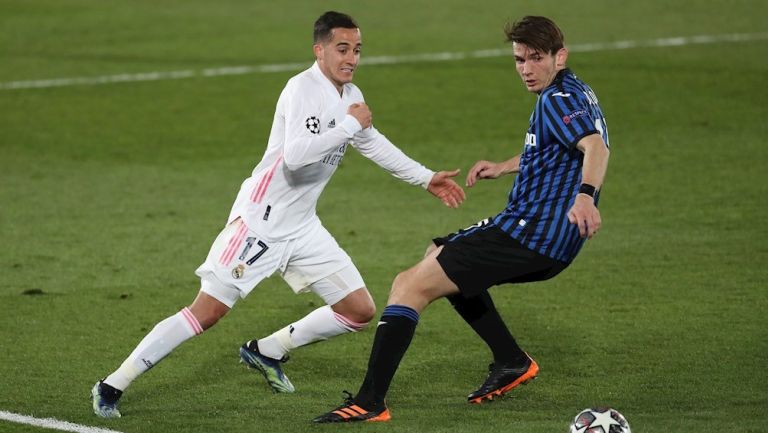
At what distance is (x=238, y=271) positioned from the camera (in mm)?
6918

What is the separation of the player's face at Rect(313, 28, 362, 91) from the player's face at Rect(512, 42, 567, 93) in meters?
0.91

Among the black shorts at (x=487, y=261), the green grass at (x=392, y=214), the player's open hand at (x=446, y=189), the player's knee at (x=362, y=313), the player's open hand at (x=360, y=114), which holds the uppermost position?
the player's open hand at (x=360, y=114)

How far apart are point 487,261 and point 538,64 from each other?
106 centimetres

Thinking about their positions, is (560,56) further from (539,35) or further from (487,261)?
(487,261)

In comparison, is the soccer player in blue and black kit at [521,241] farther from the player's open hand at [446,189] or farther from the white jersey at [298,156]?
the white jersey at [298,156]

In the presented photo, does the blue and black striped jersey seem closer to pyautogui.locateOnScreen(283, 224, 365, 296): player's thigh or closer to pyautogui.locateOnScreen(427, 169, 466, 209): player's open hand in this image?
pyautogui.locateOnScreen(427, 169, 466, 209): player's open hand

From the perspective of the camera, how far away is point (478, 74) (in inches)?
730

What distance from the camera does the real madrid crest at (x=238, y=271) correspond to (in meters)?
6.91

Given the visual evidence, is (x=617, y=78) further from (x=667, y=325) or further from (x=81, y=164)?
(x=667, y=325)

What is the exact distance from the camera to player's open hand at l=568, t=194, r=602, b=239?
6.03 meters

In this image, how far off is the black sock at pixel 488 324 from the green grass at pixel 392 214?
25cm

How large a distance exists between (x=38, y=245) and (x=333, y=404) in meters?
4.94

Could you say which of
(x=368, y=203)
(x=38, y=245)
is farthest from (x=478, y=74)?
(x=38, y=245)

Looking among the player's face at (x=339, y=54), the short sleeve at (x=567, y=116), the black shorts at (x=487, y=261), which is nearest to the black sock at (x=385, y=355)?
the black shorts at (x=487, y=261)
